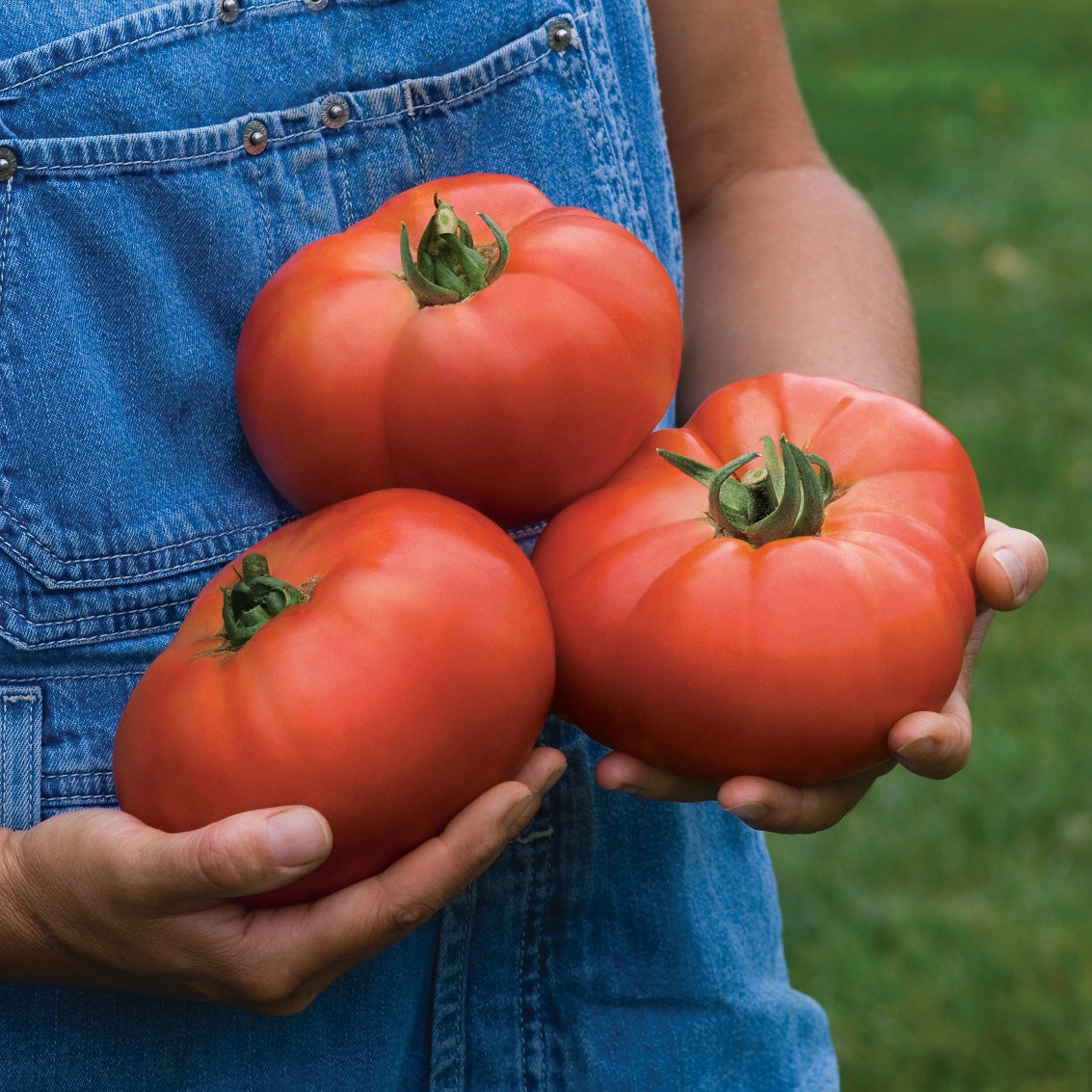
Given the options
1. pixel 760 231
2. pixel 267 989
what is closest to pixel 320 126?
pixel 760 231

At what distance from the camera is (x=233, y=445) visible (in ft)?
4.16

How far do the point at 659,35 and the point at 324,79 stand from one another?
20.1 inches

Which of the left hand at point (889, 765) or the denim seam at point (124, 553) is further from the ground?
the denim seam at point (124, 553)

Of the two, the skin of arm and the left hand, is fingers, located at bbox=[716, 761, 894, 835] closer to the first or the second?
the left hand

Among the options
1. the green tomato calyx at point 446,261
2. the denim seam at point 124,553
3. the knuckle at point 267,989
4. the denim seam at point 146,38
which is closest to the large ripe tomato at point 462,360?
the green tomato calyx at point 446,261

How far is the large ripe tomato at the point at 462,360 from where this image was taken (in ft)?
3.61

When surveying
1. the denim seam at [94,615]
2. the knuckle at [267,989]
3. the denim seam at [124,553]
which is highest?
the denim seam at [124,553]

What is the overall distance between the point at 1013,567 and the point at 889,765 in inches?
7.8

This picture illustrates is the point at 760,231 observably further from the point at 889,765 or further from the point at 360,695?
the point at 360,695

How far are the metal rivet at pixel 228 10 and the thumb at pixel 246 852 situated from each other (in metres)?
0.69

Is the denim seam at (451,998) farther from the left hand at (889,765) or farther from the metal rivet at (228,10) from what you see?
A: the metal rivet at (228,10)

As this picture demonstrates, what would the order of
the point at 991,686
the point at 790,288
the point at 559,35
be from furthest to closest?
1. the point at 991,686
2. the point at 790,288
3. the point at 559,35

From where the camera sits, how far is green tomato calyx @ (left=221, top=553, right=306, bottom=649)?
3.46 feet

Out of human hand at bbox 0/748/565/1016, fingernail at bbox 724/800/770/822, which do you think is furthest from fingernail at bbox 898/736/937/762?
human hand at bbox 0/748/565/1016
